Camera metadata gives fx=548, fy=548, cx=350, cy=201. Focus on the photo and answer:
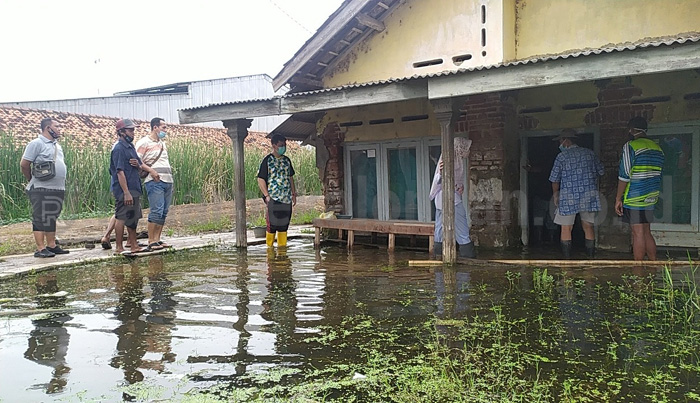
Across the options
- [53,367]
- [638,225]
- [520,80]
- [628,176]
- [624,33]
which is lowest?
[53,367]

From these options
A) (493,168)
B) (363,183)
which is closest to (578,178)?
(493,168)

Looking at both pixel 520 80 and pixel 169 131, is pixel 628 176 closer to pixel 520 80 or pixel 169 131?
pixel 520 80

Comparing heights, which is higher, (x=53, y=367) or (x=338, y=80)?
(x=338, y=80)

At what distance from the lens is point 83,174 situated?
13758 mm

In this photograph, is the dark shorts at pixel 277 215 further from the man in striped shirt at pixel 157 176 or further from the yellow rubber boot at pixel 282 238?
the man in striped shirt at pixel 157 176

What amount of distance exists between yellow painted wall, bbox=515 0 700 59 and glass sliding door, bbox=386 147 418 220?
2.64m

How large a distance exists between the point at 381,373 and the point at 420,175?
6686mm

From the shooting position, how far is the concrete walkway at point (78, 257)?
742 cm

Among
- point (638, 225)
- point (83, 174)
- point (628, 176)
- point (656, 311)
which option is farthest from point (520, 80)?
point (83, 174)

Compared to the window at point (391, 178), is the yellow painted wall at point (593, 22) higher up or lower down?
higher up

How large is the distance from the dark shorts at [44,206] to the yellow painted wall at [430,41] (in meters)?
5.25

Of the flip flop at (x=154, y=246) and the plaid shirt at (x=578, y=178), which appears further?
the flip flop at (x=154, y=246)

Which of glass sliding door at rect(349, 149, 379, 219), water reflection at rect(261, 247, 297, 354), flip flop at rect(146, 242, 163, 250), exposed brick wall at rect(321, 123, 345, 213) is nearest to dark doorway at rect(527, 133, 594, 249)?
glass sliding door at rect(349, 149, 379, 219)

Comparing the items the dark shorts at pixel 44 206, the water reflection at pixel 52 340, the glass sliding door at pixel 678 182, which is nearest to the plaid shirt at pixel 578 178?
the glass sliding door at pixel 678 182
